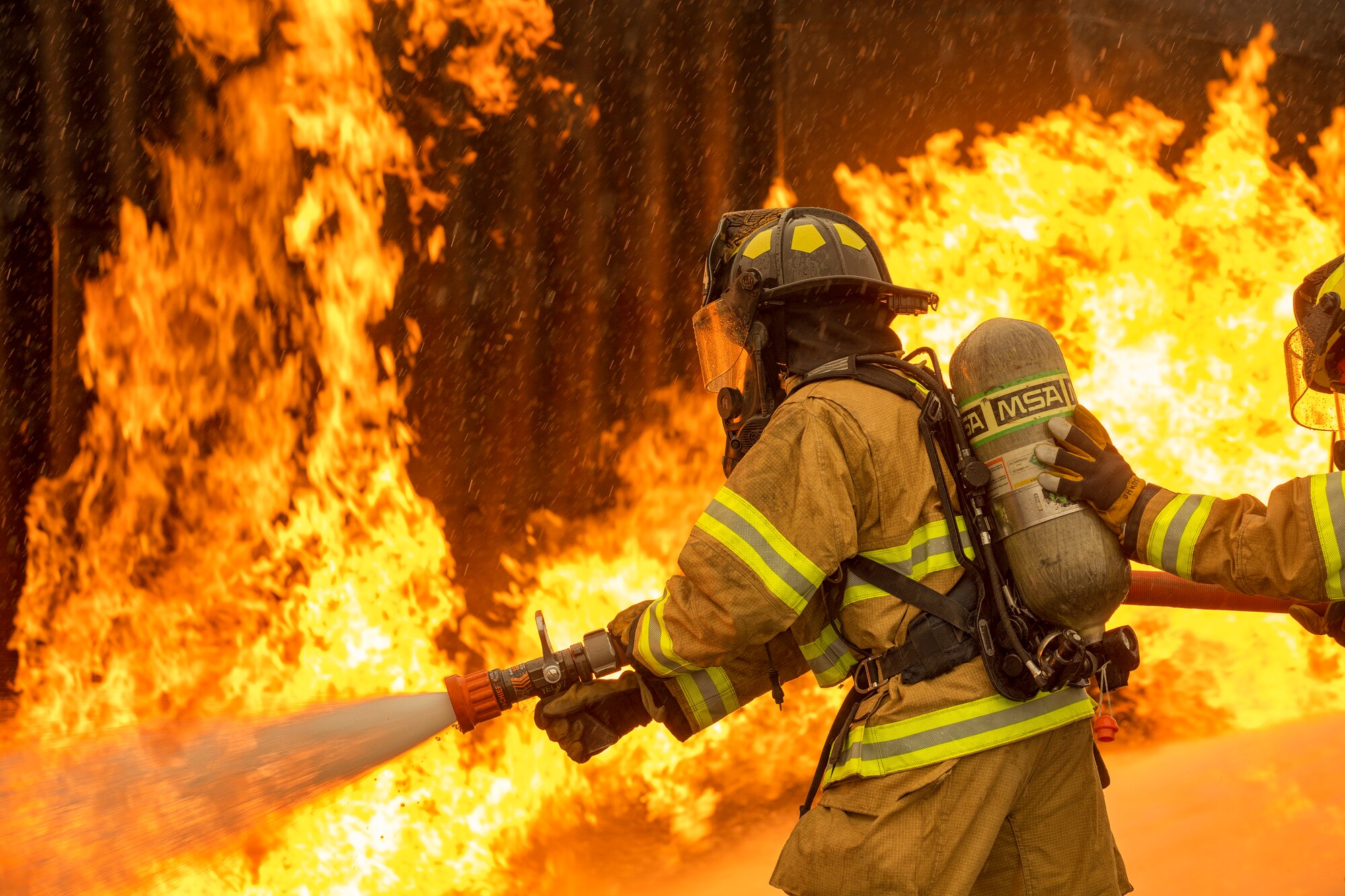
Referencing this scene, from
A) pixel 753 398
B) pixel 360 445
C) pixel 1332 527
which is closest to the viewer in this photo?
pixel 1332 527

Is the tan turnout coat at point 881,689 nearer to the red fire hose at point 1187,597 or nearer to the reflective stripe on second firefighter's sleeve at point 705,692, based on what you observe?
the reflective stripe on second firefighter's sleeve at point 705,692

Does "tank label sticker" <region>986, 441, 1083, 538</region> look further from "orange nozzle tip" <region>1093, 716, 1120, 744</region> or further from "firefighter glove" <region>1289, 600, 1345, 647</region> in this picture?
"firefighter glove" <region>1289, 600, 1345, 647</region>

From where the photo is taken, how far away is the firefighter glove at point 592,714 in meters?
2.48

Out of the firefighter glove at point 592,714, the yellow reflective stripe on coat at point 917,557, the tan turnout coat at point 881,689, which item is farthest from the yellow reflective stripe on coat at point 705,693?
the yellow reflective stripe on coat at point 917,557

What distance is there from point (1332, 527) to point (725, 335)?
140cm

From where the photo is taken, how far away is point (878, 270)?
2.57 m

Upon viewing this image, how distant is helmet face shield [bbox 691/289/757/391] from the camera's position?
2568 millimetres

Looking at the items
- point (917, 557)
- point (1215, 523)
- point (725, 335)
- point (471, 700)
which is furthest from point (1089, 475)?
point (471, 700)

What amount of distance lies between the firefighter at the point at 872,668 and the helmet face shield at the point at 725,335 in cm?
37

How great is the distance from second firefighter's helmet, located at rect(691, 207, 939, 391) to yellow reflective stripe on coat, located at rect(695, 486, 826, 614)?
0.66 metres

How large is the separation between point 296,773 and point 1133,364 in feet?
16.6

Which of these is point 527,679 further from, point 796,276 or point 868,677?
point 796,276

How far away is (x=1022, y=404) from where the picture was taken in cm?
217

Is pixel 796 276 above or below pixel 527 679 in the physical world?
above
